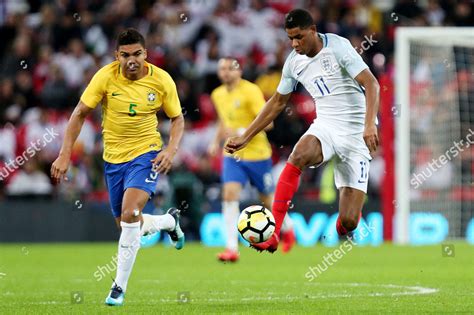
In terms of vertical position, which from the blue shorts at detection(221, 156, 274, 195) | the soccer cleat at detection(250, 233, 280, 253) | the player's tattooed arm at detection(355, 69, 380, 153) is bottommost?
the blue shorts at detection(221, 156, 274, 195)

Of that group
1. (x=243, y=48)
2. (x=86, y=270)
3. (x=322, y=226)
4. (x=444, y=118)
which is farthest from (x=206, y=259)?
(x=243, y=48)

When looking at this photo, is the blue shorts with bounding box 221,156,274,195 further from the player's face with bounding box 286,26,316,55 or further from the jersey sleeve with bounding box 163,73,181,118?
the player's face with bounding box 286,26,316,55

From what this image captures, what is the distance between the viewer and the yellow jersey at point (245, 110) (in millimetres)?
14203

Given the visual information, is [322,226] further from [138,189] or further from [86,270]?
[138,189]

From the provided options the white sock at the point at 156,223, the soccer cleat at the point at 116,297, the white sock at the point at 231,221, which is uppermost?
the white sock at the point at 156,223

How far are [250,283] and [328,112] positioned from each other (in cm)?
249

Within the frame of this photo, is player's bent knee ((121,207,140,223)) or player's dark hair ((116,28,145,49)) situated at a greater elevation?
player's dark hair ((116,28,145,49))

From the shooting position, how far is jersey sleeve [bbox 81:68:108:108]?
8828mm

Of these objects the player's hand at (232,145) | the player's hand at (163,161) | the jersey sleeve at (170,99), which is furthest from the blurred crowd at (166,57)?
the player's hand at (163,161)

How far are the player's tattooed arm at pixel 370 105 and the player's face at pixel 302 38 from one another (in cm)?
51

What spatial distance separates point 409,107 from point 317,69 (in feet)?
33.2

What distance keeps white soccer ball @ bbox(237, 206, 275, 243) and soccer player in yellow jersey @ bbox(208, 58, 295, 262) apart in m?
5.39

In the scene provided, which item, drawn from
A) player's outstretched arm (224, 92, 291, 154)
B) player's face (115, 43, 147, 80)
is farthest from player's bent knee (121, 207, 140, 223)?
player's outstretched arm (224, 92, 291, 154)

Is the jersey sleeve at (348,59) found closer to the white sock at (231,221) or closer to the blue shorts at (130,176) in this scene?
Answer: the blue shorts at (130,176)
